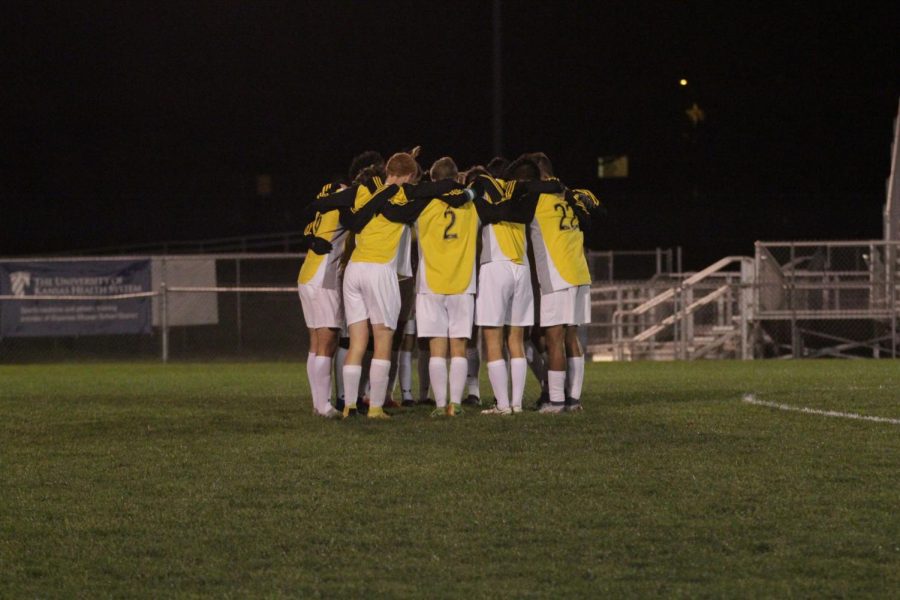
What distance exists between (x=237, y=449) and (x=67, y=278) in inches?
607

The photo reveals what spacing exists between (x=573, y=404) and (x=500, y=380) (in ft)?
2.56

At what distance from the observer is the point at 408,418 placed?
1066 centimetres

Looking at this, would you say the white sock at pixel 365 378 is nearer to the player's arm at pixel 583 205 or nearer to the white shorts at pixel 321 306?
the white shorts at pixel 321 306

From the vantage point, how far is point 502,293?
35.1 ft

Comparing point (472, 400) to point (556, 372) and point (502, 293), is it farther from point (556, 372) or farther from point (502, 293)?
point (502, 293)

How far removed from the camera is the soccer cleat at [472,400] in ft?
39.0

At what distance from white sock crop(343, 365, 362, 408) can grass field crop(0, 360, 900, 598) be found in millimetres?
281

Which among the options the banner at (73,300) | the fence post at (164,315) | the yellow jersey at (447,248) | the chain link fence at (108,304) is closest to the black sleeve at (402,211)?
the yellow jersey at (447,248)

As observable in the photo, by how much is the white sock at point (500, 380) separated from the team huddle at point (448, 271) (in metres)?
0.01

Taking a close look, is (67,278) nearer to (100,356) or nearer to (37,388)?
(100,356)

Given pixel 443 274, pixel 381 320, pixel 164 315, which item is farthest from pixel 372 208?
pixel 164 315

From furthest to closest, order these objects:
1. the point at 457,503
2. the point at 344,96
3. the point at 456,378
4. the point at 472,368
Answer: the point at 344,96 < the point at 472,368 < the point at 456,378 < the point at 457,503

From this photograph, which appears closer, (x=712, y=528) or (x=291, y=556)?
(x=291, y=556)

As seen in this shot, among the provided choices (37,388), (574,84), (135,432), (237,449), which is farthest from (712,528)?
(574,84)
